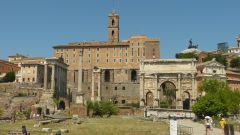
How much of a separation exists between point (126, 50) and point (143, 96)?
38.7m

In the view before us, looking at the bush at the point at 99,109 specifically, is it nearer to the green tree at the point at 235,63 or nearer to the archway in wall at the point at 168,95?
the archway in wall at the point at 168,95

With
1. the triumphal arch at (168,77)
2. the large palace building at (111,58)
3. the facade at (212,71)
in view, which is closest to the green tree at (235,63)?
the large palace building at (111,58)

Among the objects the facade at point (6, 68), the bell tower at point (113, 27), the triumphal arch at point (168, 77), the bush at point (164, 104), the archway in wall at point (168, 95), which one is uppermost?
the bell tower at point (113, 27)

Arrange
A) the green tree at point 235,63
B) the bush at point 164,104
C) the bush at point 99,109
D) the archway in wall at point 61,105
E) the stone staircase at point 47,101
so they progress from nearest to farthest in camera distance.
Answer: the bush at point 99,109 → the bush at point 164,104 → the stone staircase at point 47,101 → the archway in wall at point 61,105 → the green tree at point 235,63

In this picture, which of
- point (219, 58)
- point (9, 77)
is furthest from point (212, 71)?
point (9, 77)

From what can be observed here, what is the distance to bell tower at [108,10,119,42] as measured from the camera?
386ft

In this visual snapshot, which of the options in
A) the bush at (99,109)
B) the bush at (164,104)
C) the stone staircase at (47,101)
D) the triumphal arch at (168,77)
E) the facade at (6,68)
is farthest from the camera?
the facade at (6,68)

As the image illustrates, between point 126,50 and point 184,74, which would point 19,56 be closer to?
point 126,50

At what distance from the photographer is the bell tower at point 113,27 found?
118m

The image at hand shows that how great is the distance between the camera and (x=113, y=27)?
117688 mm

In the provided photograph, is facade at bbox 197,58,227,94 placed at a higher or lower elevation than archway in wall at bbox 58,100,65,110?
higher

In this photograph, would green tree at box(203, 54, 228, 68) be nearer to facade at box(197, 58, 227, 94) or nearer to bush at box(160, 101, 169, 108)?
facade at box(197, 58, 227, 94)

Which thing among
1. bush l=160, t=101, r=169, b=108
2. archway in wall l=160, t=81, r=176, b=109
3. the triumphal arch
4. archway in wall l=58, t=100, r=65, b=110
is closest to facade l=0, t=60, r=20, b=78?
archway in wall l=58, t=100, r=65, b=110

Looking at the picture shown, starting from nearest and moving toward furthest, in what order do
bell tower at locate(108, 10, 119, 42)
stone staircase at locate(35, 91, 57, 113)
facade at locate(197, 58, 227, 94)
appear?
stone staircase at locate(35, 91, 57, 113) < facade at locate(197, 58, 227, 94) < bell tower at locate(108, 10, 119, 42)
